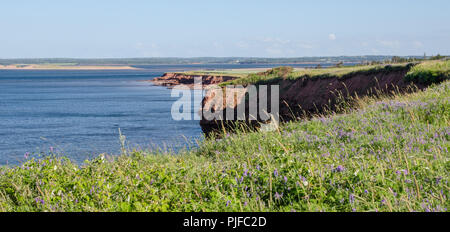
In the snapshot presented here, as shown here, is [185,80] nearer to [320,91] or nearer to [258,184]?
[320,91]

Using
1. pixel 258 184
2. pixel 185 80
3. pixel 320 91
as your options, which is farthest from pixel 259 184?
pixel 185 80

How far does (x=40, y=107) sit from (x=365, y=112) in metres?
62.1

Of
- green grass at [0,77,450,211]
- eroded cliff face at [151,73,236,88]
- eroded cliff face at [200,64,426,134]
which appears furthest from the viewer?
eroded cliff face at [151,73,236,88]

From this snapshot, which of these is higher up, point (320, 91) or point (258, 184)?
point (258, 184)

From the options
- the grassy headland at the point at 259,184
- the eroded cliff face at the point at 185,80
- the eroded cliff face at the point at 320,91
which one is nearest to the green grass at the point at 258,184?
the grassy headland at the point at 259,184

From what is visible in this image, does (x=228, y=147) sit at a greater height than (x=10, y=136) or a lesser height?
greater

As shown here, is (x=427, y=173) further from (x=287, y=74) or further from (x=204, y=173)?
(x=287, y=74)

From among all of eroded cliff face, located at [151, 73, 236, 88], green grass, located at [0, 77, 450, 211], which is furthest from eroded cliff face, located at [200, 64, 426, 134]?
eroded cliff face, located at [151, 73, 236, 88]

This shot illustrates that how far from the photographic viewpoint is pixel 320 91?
106 ft

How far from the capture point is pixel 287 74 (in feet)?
Result: 129

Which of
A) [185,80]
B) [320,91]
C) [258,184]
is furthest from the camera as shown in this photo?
[185,80]

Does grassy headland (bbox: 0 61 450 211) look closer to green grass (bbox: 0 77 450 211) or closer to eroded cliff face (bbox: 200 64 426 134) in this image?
green grass (bbox: 0 77 450 211)

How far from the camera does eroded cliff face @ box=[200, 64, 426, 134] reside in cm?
2717
